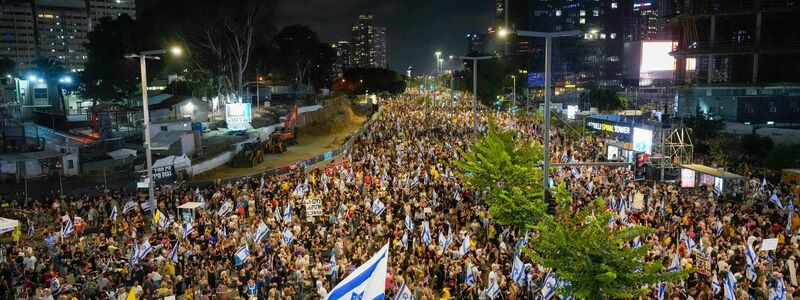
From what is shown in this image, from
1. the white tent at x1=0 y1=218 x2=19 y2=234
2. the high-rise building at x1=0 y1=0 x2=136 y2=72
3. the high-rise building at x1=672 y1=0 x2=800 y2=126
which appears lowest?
the white tent at x1=0 y1=218 x2=19 y2=234

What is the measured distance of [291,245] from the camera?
18.8 m

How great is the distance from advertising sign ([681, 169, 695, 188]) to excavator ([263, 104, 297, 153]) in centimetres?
3090

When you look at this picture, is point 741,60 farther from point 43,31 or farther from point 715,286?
point 43,31

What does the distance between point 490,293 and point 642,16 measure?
168578 millimetres

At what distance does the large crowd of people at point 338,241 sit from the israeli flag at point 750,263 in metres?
0.13

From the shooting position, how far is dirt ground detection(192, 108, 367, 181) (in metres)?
38.6

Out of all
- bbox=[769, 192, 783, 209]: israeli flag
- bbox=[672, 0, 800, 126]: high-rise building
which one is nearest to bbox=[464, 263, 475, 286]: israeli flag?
bbox=[769, 192, 783, 209]: israeli flag

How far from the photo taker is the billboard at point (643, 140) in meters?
31.0

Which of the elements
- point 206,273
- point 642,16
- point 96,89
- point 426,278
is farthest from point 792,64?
point 642,16

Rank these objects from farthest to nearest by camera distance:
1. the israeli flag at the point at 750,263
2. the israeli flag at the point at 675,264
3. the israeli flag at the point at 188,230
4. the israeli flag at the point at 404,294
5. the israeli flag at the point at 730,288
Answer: the israeli flag at the point at 188,230, the israeli flag at the point at 750,263, the israeli flag at the point at 675,264, the israeli flag at the point at 730,288, the israeli flag at the point at 404,294

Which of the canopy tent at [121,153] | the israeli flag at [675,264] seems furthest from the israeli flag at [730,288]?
the canopy tent at [121,153]

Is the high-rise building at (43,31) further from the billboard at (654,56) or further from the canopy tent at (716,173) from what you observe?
the canopy tent at (716,173)

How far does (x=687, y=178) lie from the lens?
26.8 meters

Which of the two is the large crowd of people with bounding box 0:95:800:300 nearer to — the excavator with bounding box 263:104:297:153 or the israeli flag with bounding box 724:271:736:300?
the israeli flag with bounding box 724:271:736:300
